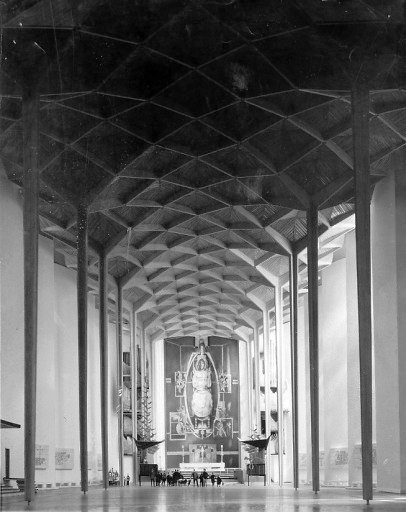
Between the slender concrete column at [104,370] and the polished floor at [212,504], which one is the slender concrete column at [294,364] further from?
the polished floor at [212,504]

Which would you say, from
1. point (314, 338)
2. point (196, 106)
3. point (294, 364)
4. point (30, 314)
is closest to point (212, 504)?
point (30, 314)

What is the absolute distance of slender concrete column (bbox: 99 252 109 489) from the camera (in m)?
37.0

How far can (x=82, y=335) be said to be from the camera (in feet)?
101

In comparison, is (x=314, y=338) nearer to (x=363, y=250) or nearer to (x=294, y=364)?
(x=294, y=364)

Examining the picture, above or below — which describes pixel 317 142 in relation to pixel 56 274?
above

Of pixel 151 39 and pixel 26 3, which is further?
pixel 151 39

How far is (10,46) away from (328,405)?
3654cm

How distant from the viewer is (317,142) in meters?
27.0

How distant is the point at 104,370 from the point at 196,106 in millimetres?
17634

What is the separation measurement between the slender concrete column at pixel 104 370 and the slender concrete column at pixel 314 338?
433 inches

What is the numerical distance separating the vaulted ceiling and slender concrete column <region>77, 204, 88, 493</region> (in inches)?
25.6

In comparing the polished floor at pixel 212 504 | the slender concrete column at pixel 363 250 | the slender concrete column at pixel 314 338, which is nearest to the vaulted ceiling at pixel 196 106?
the slender concrete column at pixel 314 338

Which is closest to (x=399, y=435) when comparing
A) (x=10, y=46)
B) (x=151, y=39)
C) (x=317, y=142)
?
(x=317, y=142)

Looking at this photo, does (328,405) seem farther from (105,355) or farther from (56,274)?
(56,274)
